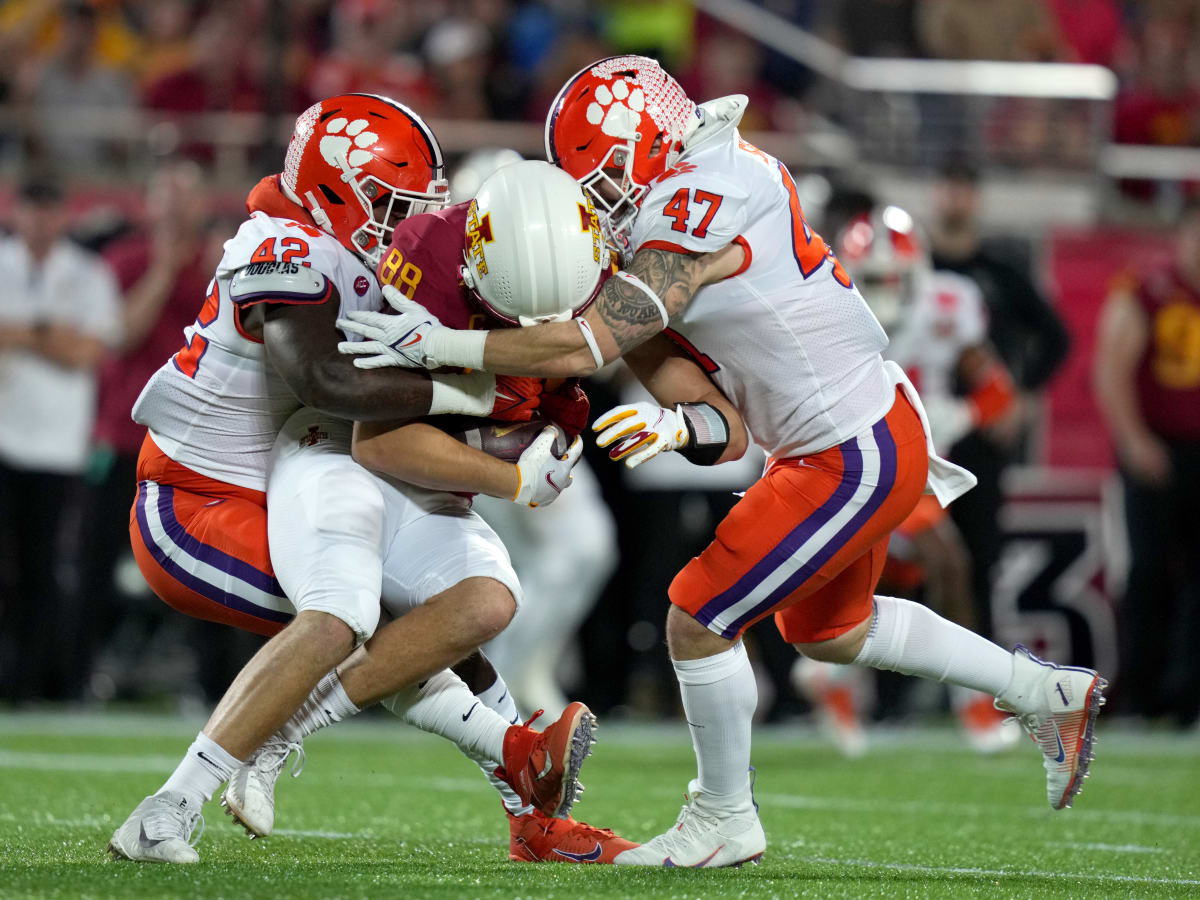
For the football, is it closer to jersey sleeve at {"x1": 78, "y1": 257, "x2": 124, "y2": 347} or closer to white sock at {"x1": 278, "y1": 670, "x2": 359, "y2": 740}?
white sock at {"x1": 278, "y1": 670, "x2": 359, "y2": 740}

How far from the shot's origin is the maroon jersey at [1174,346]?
8.20 metres

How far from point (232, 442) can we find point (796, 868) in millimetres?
1556

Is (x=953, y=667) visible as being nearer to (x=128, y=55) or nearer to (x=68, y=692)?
(x=68, y=692)

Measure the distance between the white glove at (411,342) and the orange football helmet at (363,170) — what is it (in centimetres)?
30

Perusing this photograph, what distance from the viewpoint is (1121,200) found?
399 inches

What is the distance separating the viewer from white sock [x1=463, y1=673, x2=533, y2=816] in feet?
13.0

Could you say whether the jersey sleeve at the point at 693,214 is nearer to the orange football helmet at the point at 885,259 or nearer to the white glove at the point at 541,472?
the white glove at the point at 541,472

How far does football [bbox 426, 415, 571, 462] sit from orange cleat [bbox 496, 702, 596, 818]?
547 millimetres

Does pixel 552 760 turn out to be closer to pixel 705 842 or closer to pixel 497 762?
pixel 497 762

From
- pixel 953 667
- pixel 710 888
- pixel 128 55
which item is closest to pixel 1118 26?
pixel 128 55

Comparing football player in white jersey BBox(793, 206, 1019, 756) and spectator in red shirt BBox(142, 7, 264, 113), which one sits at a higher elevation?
spectator in red shirt BBox(142, 7, 264, 113)

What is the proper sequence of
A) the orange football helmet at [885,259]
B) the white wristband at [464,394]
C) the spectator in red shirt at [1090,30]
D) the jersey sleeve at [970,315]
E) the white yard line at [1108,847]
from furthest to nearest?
the spectator in red shirt at [1090,30] → the jersey sleeve at [970,315] → the orange football helmet at [885,259] → the white yard line at [1108,847] → the white wristband at [464,394]

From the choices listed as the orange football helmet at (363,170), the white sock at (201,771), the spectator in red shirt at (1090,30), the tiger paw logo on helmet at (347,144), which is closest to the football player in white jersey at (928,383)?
the orange football helmet at (363,170)

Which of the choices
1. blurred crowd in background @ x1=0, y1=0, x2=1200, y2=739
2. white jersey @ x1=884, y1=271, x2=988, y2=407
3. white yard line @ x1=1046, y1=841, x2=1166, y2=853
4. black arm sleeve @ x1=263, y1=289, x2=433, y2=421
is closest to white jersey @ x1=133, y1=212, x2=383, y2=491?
black arm sleeve @ x1=263, y1=289, x2=433, y2=421
